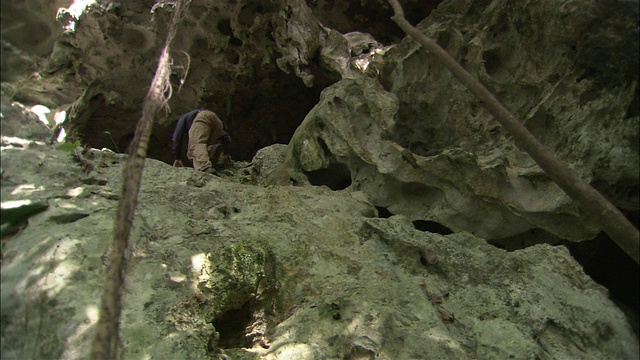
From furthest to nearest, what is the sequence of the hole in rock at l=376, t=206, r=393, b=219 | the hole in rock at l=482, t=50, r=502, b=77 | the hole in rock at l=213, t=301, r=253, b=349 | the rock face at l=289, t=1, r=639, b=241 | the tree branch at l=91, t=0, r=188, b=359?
1. the hole in rock at l=482, t=50, r=502, b=77
2. the hole in rock at l=376, t=206, r=393, b=219
3. the rock face at l=289, t=1, r=639, b=241
4. the hole in rock at l=213, t=301, r=253, b=349
5. the tree branch at l=91, t=0, r=188, b=359

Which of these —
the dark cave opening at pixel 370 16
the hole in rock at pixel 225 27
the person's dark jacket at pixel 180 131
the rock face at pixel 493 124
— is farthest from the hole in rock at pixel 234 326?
the dark cave opening at pixel 370 16

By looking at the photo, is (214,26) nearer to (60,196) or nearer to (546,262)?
(60,196)

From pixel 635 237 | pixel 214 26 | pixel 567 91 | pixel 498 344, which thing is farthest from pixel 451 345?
pixel 214 26

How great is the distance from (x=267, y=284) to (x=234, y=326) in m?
0.47

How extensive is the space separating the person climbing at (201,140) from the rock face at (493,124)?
1.37m

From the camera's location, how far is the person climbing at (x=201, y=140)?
7.30 metres

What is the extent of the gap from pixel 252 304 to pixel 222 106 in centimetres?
642

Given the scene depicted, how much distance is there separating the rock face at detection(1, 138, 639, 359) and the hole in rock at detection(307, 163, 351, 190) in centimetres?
180

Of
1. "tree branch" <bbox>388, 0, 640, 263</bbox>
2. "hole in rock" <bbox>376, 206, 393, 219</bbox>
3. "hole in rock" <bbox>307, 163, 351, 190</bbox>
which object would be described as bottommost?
"tree branch" <bbox>388, 0, 640, 263</bbox>

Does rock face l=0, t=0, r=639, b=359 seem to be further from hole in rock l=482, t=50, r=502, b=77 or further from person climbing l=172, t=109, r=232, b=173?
person climbing l=172, t=109, r=232, b=173

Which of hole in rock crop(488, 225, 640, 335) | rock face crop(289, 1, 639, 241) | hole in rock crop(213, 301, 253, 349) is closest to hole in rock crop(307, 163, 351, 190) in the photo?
rock face crop(289, 1, 639, 241)

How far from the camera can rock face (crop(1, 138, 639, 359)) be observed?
11.2 ft

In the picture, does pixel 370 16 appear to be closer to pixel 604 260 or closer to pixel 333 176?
pixel 333 176

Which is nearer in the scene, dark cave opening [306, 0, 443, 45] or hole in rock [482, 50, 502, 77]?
hole in rock [482, 50, 502, 77]
